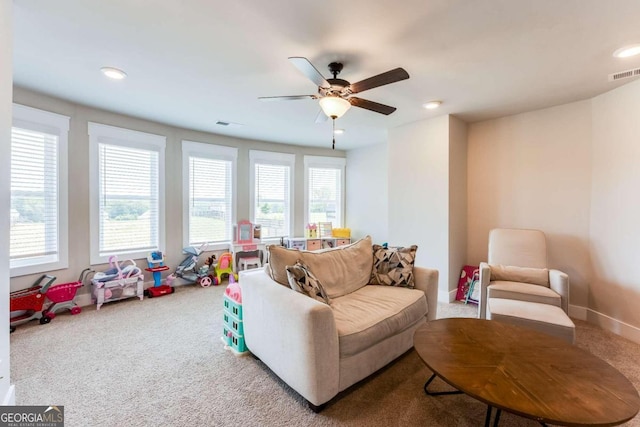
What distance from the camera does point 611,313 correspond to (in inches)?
115

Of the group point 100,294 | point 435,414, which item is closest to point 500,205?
point 435,414

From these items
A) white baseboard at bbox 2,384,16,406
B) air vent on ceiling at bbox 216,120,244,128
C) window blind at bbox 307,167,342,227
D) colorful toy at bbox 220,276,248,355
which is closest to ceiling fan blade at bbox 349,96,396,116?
colorful toy at bbox 220,276,248,355

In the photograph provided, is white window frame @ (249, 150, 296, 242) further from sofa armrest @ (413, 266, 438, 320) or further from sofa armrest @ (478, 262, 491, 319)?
sofa armrest @ (478, 262, 491, 319)

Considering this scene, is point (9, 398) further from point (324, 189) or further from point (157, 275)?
point (324, 189)

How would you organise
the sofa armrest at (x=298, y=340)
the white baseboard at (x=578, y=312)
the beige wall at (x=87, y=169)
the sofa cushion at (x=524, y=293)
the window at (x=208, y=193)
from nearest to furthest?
1. the sofa armrest at (x=298, y=340)
2. the sofa cushion at (x=524, y=293)
3. the white baseboard at (x=578, y=312)
4. the beige wall at (x=87, y=169)
5. the window at (x=208, y=193)

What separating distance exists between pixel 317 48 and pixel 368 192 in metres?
3.77

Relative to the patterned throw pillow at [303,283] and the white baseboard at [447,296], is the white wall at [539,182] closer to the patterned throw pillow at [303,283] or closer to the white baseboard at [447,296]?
the white baseboard at [447,296]

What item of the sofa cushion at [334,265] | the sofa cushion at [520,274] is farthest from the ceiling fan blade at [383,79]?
the sofa cushion at [520,274]

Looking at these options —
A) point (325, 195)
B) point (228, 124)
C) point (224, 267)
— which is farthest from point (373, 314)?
point (325, 195)

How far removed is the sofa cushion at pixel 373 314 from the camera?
184 centimetres

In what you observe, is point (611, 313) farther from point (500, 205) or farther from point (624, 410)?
point (624, 410)

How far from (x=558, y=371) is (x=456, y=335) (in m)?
0.51

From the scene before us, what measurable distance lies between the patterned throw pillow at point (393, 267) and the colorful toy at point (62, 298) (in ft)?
11.5

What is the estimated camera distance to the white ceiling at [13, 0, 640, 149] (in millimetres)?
1742
